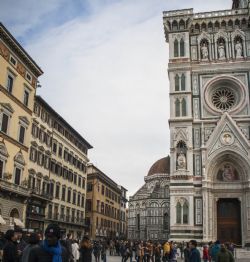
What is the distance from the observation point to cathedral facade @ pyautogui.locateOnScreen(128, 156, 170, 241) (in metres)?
114

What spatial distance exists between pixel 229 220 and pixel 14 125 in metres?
23.8

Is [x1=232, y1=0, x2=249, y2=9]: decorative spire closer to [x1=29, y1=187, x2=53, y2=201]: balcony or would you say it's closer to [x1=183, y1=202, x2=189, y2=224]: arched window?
[x1=183, y1=202, x2=189, y2=224]: arched window

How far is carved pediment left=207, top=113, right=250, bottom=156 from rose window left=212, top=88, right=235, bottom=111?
200cm

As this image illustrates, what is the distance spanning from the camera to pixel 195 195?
4119 centimetres

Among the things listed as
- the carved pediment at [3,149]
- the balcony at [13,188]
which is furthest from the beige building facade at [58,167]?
the carved pediment at [3,149]

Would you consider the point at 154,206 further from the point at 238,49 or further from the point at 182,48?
the point at 238,49

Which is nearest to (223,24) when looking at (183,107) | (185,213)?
(183,107)

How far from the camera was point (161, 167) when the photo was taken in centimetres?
11794

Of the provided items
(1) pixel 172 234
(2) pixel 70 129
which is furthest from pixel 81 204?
(1) pixel 172 234

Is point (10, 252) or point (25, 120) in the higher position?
point (25, 120)

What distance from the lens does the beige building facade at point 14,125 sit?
33.8m

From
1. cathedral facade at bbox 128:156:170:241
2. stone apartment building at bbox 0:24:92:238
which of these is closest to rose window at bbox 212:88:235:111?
stone apartment building at bbox 0:24:92:238

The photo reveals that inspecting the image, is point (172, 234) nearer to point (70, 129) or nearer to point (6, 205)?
point (6, 205)

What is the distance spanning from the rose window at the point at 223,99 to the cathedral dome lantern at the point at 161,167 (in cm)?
7240
